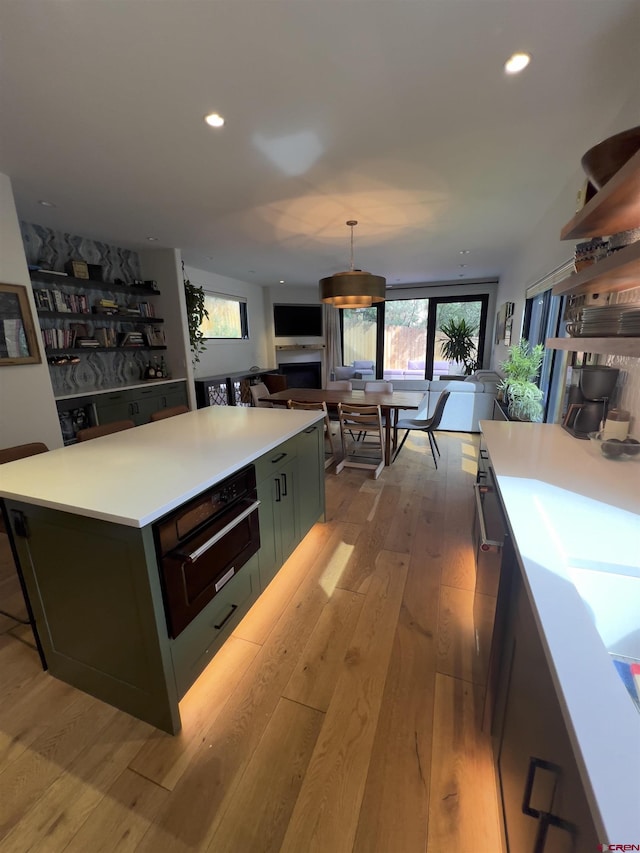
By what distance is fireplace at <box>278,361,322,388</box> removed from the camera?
804cm

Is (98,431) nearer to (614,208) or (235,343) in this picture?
(614,208)

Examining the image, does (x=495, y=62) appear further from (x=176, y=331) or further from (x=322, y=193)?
(x=176, y=331)

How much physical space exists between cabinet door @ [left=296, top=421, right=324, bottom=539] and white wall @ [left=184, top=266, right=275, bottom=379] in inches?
153

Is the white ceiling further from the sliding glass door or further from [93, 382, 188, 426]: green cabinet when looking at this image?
the sliding glass door

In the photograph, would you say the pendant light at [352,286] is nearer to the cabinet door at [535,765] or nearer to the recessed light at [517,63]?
the recessed light at [517,63]

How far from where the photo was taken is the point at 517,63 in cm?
150

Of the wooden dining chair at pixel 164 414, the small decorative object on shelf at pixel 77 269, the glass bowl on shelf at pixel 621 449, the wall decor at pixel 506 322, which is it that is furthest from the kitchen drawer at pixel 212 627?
the wall decor at pixel 506 322

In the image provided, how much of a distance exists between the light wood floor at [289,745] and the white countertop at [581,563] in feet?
1.26

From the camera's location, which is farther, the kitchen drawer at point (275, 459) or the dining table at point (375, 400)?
the dining table at point (375, 400)

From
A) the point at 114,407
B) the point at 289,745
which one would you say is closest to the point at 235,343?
the point at 114,407

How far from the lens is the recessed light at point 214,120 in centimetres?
184

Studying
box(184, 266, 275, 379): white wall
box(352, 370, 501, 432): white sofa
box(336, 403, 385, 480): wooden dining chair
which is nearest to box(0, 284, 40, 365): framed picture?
box(336, 403, 385, 480): wooden dining chair

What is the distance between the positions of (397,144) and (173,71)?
127 cm

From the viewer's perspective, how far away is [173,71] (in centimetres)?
155
